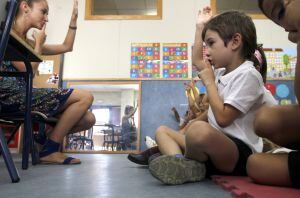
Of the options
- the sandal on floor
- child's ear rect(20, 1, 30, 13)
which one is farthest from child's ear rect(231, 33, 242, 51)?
child's ear rect(20, 1, 30, 13)

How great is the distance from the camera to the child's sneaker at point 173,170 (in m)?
0.84

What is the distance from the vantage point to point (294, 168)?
0.74 m

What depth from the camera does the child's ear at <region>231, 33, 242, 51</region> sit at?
107 centimetres

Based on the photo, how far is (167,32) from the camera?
3.49 m

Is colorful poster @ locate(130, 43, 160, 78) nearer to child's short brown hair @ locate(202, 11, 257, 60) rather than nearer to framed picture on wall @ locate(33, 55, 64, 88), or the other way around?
framed picture on wall @ locate(33, 55, 64, 88)

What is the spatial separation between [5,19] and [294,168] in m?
0.95

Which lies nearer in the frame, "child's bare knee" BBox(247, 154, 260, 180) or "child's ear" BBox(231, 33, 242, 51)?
"child's bare knee" BBox(247, 154, 260, 180)

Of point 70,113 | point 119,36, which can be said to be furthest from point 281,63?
point 70,113

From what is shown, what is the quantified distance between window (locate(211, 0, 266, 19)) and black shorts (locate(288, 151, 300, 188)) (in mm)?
3010

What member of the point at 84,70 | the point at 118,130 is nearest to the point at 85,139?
the point at 118,130

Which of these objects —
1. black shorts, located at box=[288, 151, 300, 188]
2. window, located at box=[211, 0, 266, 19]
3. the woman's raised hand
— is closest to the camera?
black shorts, located at box=[288, 151, 300, 188]

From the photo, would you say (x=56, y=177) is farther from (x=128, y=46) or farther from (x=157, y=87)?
(x=128, y=46)

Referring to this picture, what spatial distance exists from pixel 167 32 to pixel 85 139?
1.52 metres

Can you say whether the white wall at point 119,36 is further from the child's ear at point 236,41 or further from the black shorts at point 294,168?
the black shorts at point 294,168
